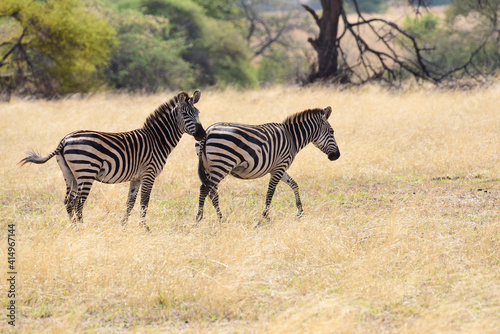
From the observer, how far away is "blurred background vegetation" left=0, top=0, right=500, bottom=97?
64.3ft

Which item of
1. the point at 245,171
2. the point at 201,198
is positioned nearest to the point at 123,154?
the point at 201,198

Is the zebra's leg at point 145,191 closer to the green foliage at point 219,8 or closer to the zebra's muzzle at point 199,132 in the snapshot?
the zebra's muzzle at point 199,132

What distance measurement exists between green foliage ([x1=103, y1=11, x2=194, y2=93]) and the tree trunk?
707cm

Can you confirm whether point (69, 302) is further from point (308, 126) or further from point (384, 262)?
point (308, 126)

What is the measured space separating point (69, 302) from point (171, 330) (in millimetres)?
973

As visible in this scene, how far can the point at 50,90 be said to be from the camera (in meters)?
19.9

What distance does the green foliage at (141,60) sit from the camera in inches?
917

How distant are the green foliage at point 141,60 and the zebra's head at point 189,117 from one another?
16.2m

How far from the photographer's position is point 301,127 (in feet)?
24.6

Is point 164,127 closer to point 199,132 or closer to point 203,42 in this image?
point 199,132

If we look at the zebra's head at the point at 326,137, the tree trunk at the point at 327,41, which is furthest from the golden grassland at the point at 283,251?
the tree trunk at the point at 327,41

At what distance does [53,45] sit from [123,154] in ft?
49.7

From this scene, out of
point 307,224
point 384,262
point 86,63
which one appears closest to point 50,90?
point 86,63

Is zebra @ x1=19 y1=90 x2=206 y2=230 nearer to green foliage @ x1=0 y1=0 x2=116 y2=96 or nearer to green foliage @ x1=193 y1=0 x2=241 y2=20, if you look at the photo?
green foliage @ x1=0 y1=0 x2=116 y2=96
